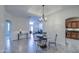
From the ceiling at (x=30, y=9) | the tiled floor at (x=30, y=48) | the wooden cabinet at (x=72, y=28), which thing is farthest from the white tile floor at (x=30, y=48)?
the ceiling at (x=30, y=9)

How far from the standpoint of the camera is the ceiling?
2295 mm

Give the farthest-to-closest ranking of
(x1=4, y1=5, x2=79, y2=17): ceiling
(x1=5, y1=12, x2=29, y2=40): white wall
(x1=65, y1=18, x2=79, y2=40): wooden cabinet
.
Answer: (x1=5, y1=12, x2=29, y2=40): white wall < (x1=65, y1=18, x2=79, y2=40): wooden cabinet < (x1=4, y1=5, x2=79, y2=17): ceiling

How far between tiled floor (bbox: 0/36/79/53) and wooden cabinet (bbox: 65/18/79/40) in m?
0.30

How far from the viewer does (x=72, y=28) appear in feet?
8.05

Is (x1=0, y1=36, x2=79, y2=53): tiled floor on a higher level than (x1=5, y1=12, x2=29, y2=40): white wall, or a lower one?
lower

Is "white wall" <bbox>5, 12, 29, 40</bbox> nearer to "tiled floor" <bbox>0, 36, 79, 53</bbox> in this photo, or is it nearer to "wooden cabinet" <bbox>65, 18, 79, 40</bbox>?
"tiled floor" <bbox>0, 36, 79, 53</bbox>

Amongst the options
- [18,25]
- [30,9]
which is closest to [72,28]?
Result: [30,9]

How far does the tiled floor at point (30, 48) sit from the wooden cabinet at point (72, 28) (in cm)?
30

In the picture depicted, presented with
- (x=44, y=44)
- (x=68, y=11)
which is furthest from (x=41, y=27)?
(x=68, y=11)

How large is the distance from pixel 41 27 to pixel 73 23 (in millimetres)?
803

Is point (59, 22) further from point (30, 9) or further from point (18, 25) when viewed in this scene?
point (18, 25)

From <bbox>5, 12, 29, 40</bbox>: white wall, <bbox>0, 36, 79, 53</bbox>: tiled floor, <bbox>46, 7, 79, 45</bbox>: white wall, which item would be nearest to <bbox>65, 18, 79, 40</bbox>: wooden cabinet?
<bbox>46, 7, 79, 45</bbox>: white wall

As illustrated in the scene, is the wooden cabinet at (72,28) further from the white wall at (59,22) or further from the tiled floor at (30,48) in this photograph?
the tiled floor at (30,48)

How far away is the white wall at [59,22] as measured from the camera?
8.14 feet
